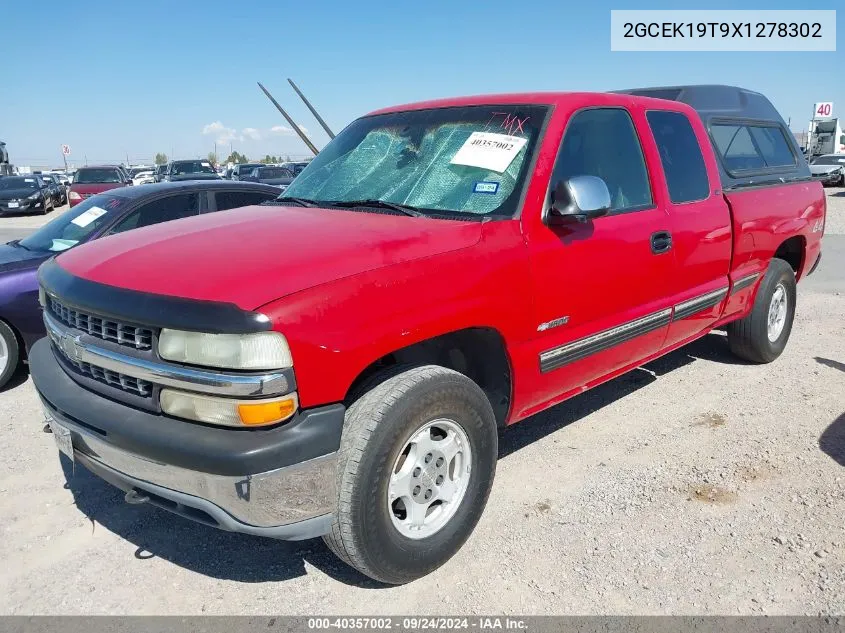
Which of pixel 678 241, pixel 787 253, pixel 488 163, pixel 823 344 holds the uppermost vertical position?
pixel 488 163

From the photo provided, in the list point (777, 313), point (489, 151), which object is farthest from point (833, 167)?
point (489, 151)

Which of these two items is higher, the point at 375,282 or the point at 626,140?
the point at 626,140

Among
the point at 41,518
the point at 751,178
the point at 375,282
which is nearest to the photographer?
the point at 375,282

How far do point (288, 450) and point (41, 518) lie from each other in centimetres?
188

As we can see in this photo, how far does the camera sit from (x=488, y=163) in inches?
130

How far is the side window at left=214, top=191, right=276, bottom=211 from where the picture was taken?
6336mm

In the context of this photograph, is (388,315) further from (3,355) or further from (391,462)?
(3,355)

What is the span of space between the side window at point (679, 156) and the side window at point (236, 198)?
355 centimetres

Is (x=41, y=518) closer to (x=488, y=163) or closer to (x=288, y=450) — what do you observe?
(x=288, y=450)

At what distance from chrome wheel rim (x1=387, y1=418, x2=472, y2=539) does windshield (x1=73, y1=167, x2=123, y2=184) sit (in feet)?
68.3

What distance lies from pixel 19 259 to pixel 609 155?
171 inches

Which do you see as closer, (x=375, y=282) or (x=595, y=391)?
(x=375, y=282)

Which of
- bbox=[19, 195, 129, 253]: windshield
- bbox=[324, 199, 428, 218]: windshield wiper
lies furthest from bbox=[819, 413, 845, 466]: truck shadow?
bbox=[19, 195, 129, 253]: windshield

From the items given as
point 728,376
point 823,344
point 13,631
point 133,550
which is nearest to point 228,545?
point 133,550
